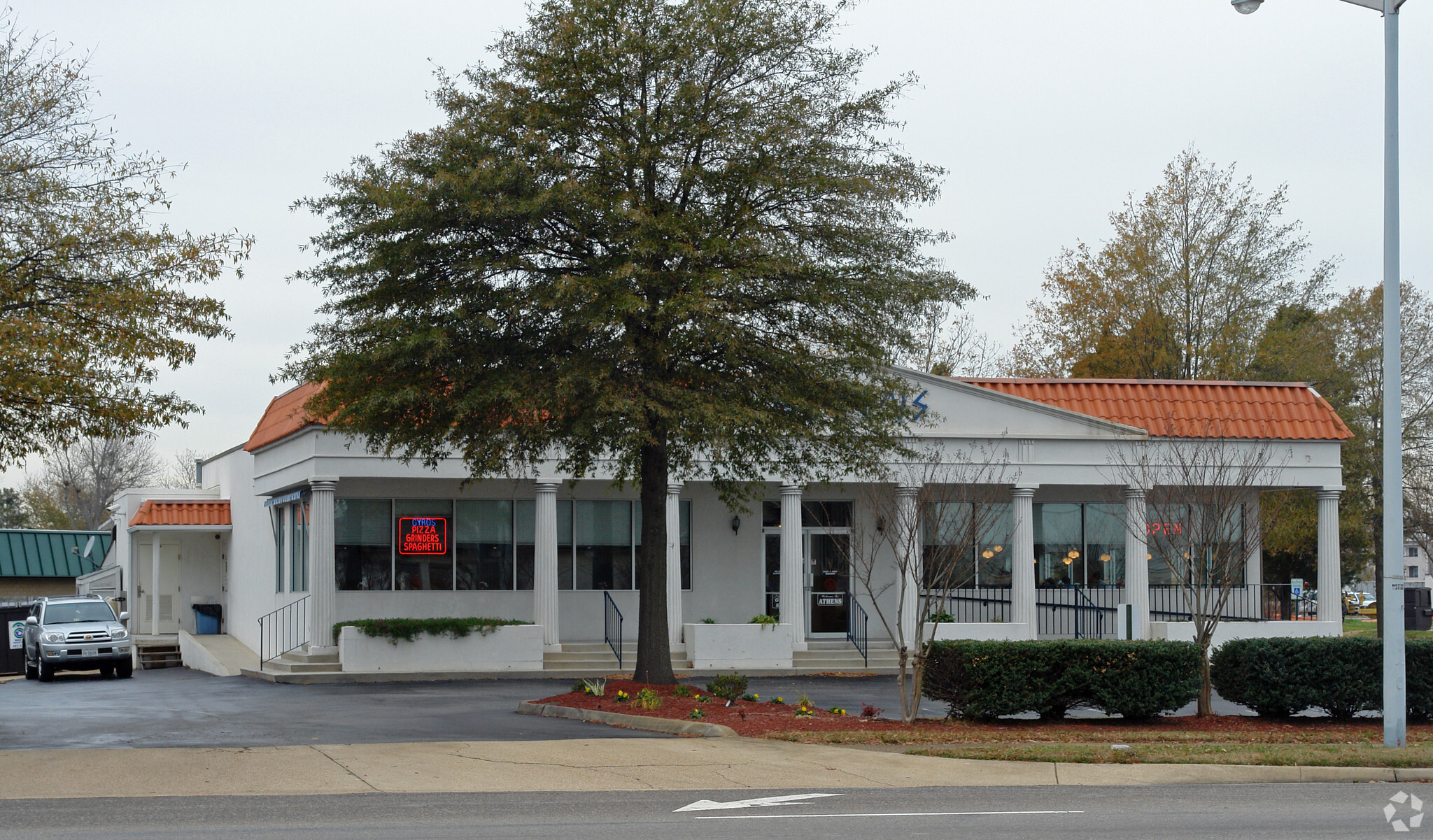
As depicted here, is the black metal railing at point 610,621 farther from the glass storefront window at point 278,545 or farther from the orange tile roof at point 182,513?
the orange tile roof at point 182,513

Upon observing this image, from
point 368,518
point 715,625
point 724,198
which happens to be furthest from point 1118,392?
point 368,518

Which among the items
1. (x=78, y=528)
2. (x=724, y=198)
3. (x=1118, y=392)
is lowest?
(x=78, y=528)

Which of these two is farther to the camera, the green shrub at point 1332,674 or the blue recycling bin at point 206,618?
the blue recycling bin at point 206,618

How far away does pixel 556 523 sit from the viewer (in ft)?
85.0

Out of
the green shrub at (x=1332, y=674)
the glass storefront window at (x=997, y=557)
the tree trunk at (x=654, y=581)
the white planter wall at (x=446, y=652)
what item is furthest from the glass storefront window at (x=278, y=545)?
the green shrub at (x=1332, y=674)

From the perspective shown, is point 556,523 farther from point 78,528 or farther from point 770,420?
point 78,528

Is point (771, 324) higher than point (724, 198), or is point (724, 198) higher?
point (724, 198)

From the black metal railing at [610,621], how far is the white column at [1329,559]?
13.8 m

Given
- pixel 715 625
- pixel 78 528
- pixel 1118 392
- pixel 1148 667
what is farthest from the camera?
pixel 78 528

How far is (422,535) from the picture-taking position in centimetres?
2591

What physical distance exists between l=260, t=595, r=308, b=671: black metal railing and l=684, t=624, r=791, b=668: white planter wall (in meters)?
7.30

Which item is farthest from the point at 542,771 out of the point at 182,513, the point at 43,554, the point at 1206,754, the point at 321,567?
the point at 43,554

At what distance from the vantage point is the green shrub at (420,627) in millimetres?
23359

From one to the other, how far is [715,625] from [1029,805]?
14.3m
